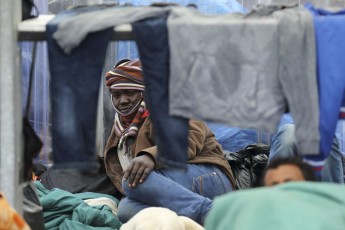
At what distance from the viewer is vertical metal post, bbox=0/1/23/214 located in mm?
4984

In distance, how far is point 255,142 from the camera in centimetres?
793

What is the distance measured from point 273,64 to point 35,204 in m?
1.77

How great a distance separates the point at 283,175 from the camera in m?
4.91

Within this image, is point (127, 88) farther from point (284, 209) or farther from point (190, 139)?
point (284, 209)

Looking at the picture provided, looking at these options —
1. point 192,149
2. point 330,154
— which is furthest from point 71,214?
point 330,154

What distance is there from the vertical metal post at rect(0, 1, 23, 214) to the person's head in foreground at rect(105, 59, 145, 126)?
2447 millimetres

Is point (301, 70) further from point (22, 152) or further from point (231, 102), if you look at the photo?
point (22, 152)

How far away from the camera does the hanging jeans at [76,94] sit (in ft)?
16.3

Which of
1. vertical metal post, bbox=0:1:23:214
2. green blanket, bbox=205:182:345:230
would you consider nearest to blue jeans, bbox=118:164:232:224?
vertical metal post, bbox=0:1:23:214

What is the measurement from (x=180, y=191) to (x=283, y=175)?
1885 mm

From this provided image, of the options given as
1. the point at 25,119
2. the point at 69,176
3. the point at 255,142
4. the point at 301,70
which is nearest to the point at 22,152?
the point at 25,119

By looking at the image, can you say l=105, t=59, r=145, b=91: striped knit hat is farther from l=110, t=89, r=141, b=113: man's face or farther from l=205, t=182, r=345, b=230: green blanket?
l=205, t=182, r=345, b=230: green blanket

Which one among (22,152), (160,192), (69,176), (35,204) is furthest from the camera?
(69,176)

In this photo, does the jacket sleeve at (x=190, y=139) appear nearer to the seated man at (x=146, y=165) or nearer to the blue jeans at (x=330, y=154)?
the seated man at (x=146, y=165)
